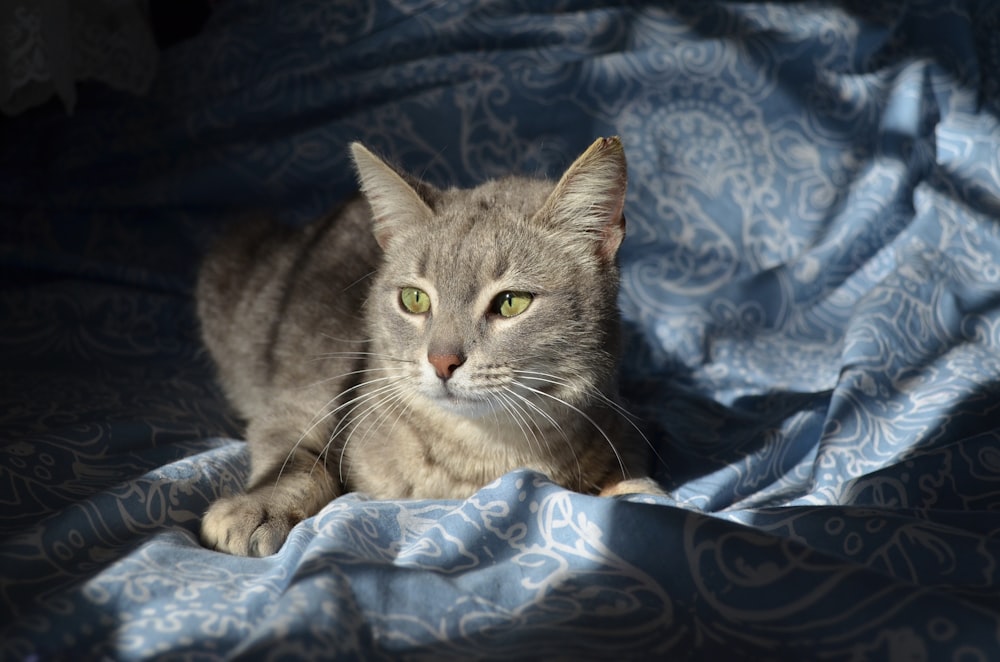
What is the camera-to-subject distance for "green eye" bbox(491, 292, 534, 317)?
174cm

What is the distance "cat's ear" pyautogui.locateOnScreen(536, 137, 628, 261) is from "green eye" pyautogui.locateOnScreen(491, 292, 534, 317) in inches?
7.2

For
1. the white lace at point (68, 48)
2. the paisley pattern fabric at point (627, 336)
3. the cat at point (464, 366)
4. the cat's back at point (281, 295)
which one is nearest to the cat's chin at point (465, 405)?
the cat at point (464, 366)

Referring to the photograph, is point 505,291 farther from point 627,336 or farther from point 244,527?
point 627,336

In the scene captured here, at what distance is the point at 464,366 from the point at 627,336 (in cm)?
118

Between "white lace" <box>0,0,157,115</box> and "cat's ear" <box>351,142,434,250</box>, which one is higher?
"white lace" <box>0,0,157,115</box>

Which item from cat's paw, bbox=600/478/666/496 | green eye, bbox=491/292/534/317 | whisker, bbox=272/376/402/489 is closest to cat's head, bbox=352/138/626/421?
green eye, bbox=491/292/534/317

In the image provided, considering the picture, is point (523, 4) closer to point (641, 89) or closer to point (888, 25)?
point (641, 89)

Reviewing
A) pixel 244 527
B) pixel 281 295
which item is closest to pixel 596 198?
pixel 244 527

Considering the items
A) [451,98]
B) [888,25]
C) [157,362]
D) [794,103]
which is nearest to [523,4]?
[451,98]

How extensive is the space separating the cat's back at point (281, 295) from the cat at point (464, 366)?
100mm

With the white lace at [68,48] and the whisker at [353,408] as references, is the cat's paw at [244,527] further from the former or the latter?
the white lace at [68,48]

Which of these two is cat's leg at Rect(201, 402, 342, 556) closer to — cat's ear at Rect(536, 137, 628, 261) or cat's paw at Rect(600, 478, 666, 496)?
cat's paw at Rect(600, 478, 666, 496)

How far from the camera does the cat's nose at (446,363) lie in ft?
5.31

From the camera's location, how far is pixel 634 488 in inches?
74.7
